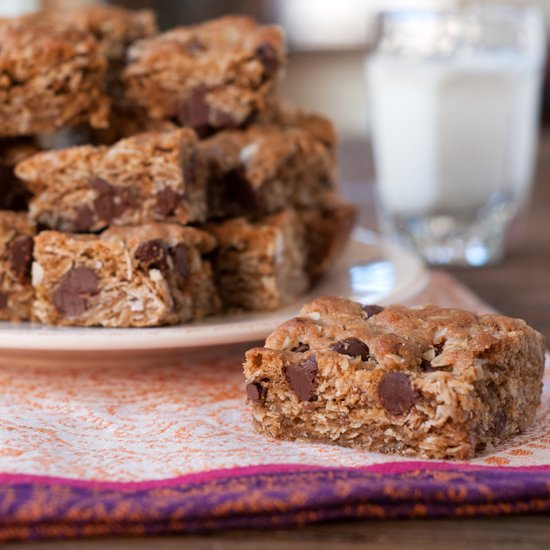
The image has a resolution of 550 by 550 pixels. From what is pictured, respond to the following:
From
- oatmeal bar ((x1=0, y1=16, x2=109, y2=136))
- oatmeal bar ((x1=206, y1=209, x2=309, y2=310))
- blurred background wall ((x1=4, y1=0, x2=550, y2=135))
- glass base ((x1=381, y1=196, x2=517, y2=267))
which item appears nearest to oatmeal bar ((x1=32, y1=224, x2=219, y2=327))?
oatmeal bar ((x1=206, y1=209, x2=309, y2=310))

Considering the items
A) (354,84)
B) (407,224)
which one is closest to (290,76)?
(354,84)

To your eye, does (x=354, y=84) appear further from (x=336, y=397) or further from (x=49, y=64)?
(x=336, y=397)

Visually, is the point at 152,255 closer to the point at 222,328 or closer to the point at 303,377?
the point at 222,328

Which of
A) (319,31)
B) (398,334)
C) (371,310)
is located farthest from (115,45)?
(319,31)

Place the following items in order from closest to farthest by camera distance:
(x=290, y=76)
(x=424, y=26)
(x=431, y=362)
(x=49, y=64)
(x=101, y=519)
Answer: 1. (x=101, y=519)
2. (x=431, y=362)
3. (x=49, y=64)
4. (x=424, y=26)
5. (x=290, y=76)

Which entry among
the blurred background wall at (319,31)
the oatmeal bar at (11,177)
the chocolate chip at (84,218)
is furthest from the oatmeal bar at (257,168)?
the blurred background wall at (319,31)

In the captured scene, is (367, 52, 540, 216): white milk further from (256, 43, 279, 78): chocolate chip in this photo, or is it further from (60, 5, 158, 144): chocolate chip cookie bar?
(60, 5, 158, 144): chocolate chip cookie bar

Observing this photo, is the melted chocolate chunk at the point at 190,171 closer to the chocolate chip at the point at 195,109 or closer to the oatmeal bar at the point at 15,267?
the chocolate chip at the point at 195,109
